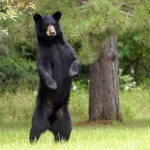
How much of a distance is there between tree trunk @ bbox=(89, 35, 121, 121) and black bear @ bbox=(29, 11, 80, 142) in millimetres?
5992

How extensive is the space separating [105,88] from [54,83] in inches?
257

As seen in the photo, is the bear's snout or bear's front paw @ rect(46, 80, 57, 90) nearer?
bear's front paw @ rect(46, 80, 57, 90)

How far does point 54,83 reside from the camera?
9461 mm

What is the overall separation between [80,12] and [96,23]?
1.07m

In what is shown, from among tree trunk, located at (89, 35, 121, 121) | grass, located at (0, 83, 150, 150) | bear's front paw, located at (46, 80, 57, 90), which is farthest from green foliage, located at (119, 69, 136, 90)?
bear's front paw, located at (46, 80, 57, 90)

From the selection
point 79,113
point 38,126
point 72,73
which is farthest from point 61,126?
point 79,113

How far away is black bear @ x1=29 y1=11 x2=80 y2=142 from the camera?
9.57m

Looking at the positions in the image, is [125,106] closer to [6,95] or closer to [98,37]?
[6,95]

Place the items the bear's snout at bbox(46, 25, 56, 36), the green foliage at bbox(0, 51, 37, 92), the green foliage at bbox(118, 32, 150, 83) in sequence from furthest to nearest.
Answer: the green foliage at bbox(118, 32, 150, 83) < the green foliage at bbox(0, 51, 37, 92) < the bear's snout at bbox(46, 25, 56, 36)

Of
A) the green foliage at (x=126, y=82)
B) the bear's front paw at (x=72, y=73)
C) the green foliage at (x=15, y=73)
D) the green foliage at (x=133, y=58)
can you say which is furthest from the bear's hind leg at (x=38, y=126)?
the green foliage at (x=126, y=82)

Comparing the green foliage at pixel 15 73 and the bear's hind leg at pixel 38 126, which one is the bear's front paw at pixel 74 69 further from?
the green foliage at pixel 15 73

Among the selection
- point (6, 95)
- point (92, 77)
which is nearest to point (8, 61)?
point (6, 95)

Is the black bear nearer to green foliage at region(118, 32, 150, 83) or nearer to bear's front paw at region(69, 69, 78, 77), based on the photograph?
bear's front paw at region(69, 69, 78, 77)

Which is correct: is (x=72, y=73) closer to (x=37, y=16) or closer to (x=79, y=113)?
(x=37, y=16)
